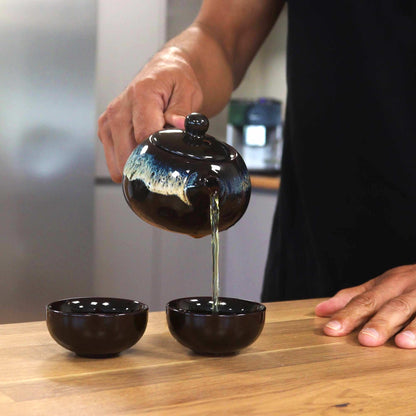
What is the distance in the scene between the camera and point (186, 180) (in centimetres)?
78

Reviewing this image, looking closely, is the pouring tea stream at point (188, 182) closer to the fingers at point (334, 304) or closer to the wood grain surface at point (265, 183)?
the fingers at point (334, 304)

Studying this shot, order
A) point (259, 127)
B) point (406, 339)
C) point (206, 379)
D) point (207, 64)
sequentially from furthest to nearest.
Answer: point (259, 127)
point (207, 64)
point (406, 339)
point (206, 379)

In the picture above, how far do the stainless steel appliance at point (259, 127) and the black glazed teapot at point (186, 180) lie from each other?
12.3ft

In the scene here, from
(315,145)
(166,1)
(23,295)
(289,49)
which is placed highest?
(166,1)

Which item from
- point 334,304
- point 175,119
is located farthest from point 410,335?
point 175,119

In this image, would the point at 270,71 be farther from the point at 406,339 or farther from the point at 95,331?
the point at 95,331

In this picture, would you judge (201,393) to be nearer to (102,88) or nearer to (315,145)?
(315,145)

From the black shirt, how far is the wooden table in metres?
0.55

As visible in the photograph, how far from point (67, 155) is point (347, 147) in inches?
60.5

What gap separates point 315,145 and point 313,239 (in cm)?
19

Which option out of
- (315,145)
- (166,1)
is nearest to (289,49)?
(315,145)

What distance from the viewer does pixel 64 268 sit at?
2.80 m

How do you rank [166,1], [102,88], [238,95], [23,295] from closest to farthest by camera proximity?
[23,295]
[102,88]
[166,1]
[238,95]

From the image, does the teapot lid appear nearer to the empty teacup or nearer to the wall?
the empty teacup
